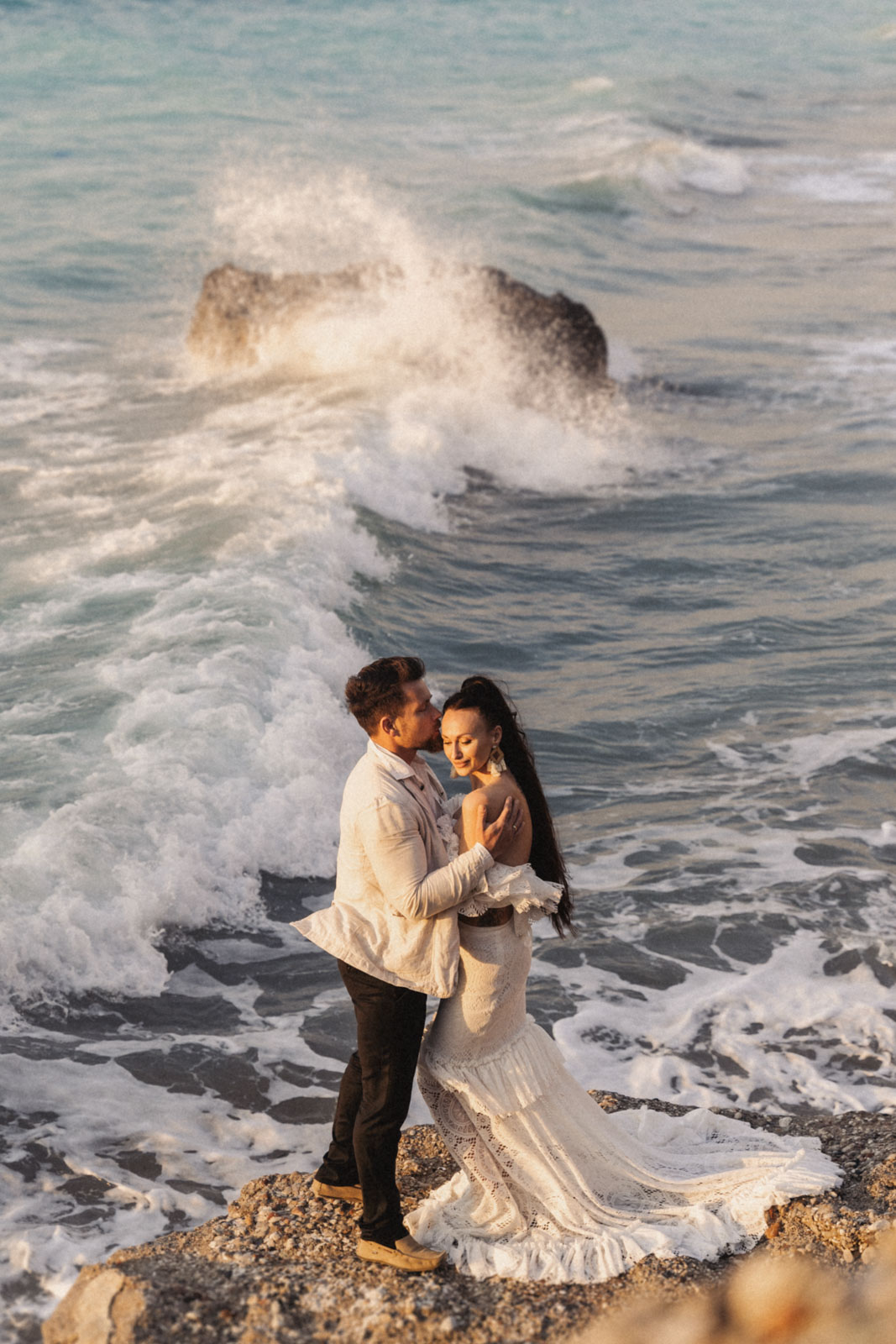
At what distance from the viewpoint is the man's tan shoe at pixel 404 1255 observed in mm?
3928

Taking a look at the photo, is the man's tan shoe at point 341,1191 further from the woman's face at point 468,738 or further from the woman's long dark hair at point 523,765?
the woman's face at point 468,738

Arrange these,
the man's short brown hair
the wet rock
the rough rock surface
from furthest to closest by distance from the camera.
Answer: the rough rock surface, the man's short brown hair, the wet rock

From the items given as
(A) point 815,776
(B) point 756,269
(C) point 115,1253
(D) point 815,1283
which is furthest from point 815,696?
(B) point 756,269

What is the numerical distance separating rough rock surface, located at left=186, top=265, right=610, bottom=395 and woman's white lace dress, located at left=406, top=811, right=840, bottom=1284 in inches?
567

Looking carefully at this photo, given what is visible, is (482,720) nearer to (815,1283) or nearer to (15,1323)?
(15,1323)

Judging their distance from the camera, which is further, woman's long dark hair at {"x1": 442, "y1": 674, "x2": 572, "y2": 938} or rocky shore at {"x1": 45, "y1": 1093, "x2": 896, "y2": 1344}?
woman's long dark hair at {"x1": 442, "y1": 674, "x2": 572, "y2": 938}

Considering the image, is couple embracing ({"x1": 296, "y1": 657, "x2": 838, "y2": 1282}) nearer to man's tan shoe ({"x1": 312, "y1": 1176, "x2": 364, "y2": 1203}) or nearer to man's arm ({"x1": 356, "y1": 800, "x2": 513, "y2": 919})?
man's arm ({"x1": 356, "y1": 800, "x2": 513, "y2": 919})

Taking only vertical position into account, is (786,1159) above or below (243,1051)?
above

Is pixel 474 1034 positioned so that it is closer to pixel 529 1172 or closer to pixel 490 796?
pixel 529 1172

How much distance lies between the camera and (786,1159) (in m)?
4.32

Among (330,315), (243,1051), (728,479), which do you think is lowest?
(243,1051)

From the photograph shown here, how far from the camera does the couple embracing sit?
Result: 386cm

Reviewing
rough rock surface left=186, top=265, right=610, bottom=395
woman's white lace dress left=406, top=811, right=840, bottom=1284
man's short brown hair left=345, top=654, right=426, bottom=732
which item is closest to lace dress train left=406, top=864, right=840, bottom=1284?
woman's white lace dress left=406, top=811, right=840, bottom=1284

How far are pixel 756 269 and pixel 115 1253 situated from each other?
2507 cm
